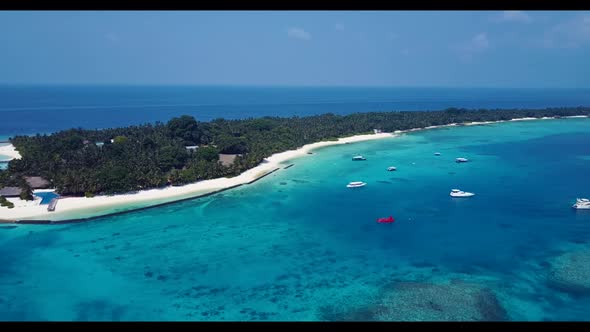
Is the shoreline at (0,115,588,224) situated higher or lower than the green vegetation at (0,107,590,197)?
lower

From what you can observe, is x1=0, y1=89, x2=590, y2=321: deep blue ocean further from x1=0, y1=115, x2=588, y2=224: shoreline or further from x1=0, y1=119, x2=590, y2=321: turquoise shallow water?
x1=0, y1=115, x2=588, y2=224: shoreline

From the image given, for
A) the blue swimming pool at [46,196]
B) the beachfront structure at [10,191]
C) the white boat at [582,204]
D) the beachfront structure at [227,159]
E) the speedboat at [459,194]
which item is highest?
the white boat at [582,204]

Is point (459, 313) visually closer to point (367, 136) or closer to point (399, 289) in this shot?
point (399, 289)

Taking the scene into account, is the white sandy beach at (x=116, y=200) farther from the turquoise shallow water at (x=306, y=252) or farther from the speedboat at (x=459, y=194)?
the speedboat at (x=459, y=194)

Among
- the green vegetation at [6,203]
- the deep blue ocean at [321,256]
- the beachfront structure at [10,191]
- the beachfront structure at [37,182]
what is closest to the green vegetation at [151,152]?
the beachfront structure at [37,182]

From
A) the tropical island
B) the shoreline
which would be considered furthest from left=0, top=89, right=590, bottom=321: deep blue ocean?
the tropical island
